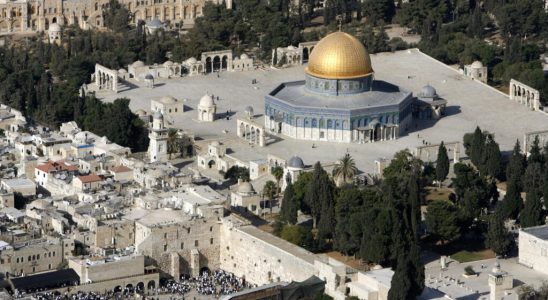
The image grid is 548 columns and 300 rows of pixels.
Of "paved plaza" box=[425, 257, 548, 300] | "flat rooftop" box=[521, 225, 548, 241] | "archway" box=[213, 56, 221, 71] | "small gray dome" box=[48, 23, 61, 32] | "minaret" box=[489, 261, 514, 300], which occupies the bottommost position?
"paved plaza" box=[425, 257, 548, 300]

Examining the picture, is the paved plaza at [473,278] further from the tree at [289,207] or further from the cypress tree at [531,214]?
the tree at [289,207]

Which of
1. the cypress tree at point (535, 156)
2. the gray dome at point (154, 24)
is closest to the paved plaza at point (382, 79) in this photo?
the cypress tree at point (535, 156)

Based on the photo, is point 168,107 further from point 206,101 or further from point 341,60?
point 341,60

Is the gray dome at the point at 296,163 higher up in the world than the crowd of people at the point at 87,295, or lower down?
higher up

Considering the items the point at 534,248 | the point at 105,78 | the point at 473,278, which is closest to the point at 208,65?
the point at 105,78

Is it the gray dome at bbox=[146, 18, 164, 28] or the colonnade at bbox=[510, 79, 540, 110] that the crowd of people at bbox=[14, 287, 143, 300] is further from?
the gray dome at bbox=[146, 18, 164, 28]

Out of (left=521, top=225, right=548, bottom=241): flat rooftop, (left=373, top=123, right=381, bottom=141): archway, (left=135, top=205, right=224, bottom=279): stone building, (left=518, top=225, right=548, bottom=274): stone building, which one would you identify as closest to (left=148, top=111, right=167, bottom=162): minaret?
(left=373, top=123, right=381, bottom=141): archway
